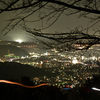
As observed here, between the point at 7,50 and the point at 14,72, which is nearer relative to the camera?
the point at 14,72

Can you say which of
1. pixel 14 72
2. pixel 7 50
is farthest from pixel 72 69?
pixel 7 50

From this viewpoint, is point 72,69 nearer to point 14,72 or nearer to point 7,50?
point 14,72

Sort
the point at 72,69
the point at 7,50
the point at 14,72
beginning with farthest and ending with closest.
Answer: the point at 7,50 < the point at 72,69 < the point at 14,72

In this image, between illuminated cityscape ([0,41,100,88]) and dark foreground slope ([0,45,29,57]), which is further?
dark foreground slope ([0,45,29,57])

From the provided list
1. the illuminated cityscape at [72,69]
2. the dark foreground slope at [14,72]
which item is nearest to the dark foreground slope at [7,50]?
the illuminated cityscape at [72,69]

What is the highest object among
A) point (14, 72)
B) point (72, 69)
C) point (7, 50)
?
point (7, 50)

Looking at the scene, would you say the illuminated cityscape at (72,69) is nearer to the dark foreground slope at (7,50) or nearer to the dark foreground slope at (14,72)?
the dark foreground slope at (14,72)

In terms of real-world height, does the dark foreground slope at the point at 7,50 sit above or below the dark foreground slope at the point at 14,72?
above

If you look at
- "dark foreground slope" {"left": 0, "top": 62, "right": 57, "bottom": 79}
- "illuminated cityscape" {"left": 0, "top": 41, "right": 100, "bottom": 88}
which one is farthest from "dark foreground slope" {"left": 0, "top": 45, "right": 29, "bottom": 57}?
"dark foreground slope" {"left": 0, "top": 62, "right": 57, "bottom": 79}

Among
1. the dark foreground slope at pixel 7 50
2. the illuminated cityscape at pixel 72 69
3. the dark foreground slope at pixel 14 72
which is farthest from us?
the dark foreground slope at pixel 7 50

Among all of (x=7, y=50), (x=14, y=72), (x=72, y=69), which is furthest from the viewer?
(x=7, y=50)

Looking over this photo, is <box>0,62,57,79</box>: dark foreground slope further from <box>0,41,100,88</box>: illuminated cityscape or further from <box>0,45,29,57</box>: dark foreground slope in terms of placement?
<box>0,45,29,57</box>: dark foreground slope

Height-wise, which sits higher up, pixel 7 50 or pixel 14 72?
pixel 7 50
